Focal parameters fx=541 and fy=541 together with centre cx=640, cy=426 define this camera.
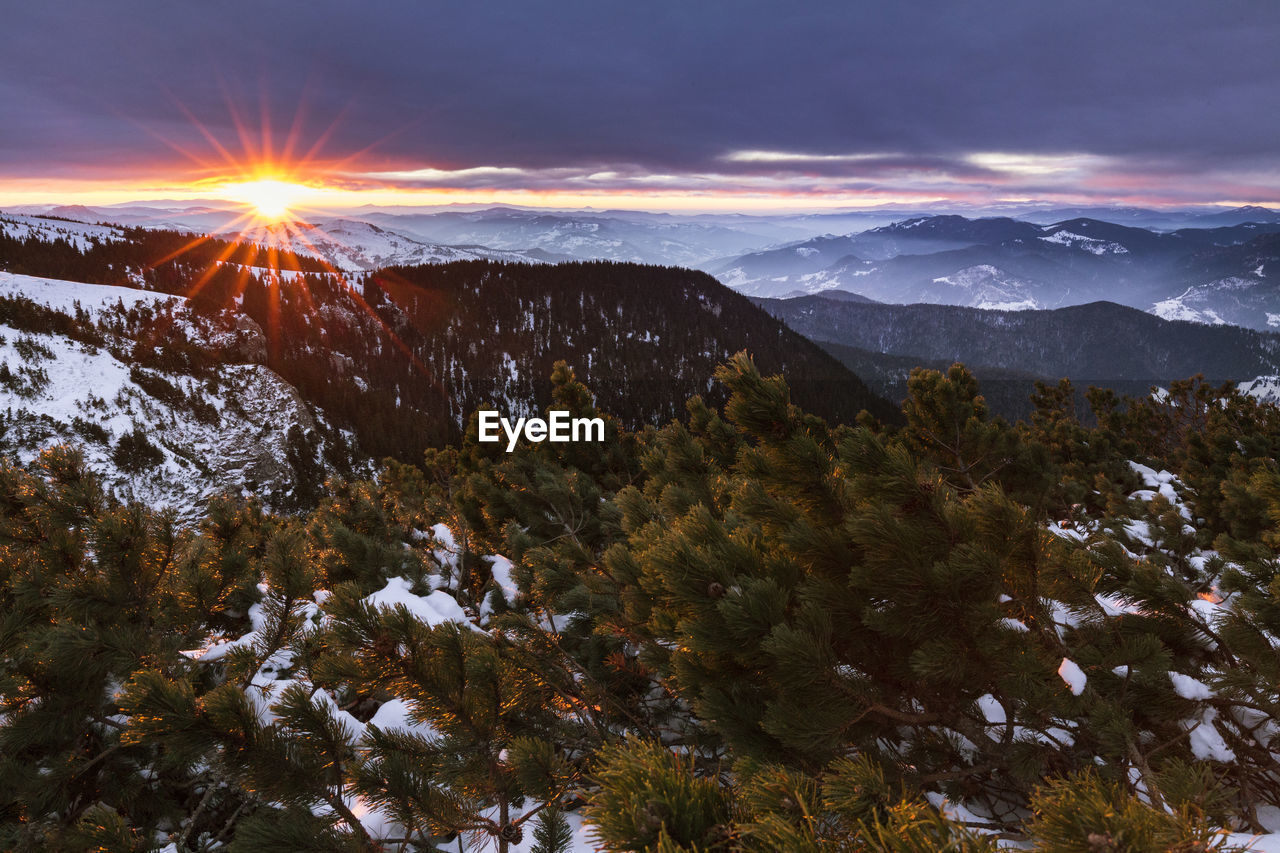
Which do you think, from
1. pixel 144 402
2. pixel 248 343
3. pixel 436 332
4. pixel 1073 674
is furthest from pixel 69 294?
pixel 1073 674

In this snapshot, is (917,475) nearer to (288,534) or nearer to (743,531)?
(743,531)

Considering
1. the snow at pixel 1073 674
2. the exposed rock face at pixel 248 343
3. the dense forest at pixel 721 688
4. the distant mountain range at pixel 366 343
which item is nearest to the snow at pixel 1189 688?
the dense forest at pixel 721 688

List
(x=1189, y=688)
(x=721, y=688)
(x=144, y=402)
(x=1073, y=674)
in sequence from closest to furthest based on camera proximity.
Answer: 1. (x=721, y=688)
2. (x=1189, y=688)
3. (x=1073, y=674)
4. (x=144, y=402)

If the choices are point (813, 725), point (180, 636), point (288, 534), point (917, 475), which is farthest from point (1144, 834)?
point (180, 636)

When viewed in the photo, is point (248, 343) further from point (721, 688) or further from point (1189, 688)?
point (1189, 688)

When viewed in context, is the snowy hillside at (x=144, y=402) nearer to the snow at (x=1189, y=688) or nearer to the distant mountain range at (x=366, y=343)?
the distant mountain range at (x=366, y=343)

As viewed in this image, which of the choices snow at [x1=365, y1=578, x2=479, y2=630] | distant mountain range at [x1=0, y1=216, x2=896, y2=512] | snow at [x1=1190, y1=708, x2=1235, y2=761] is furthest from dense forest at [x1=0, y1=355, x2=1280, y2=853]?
distant mountain range at [x1=0, y1=216, x2=896, y2=512]
